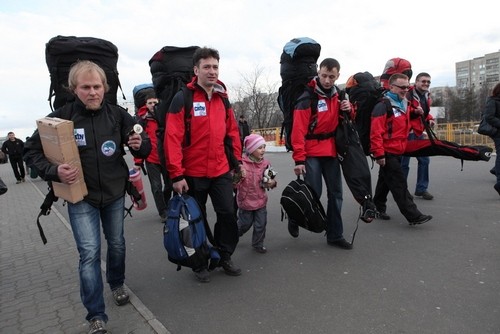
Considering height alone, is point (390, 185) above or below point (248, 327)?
above

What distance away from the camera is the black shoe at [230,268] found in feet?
12.9

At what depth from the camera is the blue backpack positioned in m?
3.47

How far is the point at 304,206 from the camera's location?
4297 mm

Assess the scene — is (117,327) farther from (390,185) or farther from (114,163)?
(390,185)

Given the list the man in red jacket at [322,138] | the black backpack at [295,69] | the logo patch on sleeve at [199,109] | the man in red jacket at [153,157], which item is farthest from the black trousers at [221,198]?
the man in red jacket at [153,157]

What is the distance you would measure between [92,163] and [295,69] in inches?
101

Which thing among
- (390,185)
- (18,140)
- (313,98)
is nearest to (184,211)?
(313,98)

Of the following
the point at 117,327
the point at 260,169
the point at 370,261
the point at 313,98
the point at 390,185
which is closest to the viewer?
the point at 117,327

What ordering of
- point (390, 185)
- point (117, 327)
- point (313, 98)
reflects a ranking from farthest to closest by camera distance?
point (390, 185), point (313, 98), point (117, 327)

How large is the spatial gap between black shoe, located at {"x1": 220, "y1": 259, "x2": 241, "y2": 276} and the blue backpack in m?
0.41

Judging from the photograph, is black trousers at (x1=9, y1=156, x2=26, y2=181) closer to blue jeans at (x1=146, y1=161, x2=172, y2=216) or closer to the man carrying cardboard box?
blue jeans at (x1=146, y1=161, x2=172, y2=216)

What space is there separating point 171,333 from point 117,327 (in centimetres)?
47

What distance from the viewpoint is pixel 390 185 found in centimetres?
516

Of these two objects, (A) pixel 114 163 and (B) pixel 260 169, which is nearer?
(A) pixel 114 163
